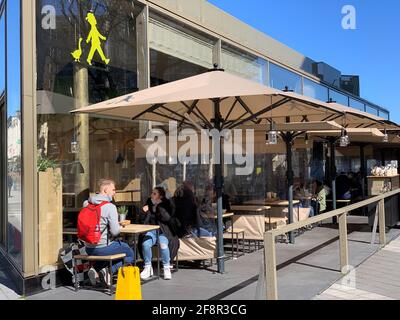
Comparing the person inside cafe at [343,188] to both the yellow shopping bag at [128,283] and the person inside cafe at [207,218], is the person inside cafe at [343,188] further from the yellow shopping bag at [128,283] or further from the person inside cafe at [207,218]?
the yellow shopping bag at [128,283]

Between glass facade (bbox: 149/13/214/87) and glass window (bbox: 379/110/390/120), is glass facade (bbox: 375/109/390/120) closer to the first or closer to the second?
glass window (bbox: 379/110/390/120)

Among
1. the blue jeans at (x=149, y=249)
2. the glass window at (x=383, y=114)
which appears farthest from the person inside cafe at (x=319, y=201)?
the glass window at (x=383, y=114)

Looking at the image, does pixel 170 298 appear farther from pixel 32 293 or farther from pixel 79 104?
pixel 79 104

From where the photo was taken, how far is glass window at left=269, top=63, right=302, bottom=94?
14305 mm

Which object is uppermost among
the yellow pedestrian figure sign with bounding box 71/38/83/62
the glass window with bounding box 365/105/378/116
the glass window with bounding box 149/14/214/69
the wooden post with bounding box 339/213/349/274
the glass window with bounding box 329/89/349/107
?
the glass window with bounding box 365/105/378/116

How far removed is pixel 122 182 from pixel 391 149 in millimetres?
10101

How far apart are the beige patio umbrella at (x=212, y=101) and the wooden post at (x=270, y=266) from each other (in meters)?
1.89

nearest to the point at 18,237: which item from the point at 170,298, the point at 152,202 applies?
the point at 152,202

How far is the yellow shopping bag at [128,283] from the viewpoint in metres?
3.88

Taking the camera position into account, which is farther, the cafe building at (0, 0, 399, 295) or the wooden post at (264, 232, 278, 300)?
the cafe building at (0, 0, 399, 295)

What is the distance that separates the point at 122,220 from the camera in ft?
22.9

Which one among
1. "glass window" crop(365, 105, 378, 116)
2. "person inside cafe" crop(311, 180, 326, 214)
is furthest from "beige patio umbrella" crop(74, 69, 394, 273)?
"glass window" crop(365, 105, 378, 116)

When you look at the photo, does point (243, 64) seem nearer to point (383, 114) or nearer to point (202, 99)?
point (202, 99)

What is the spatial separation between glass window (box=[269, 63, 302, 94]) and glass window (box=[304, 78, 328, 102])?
2.12 ft
